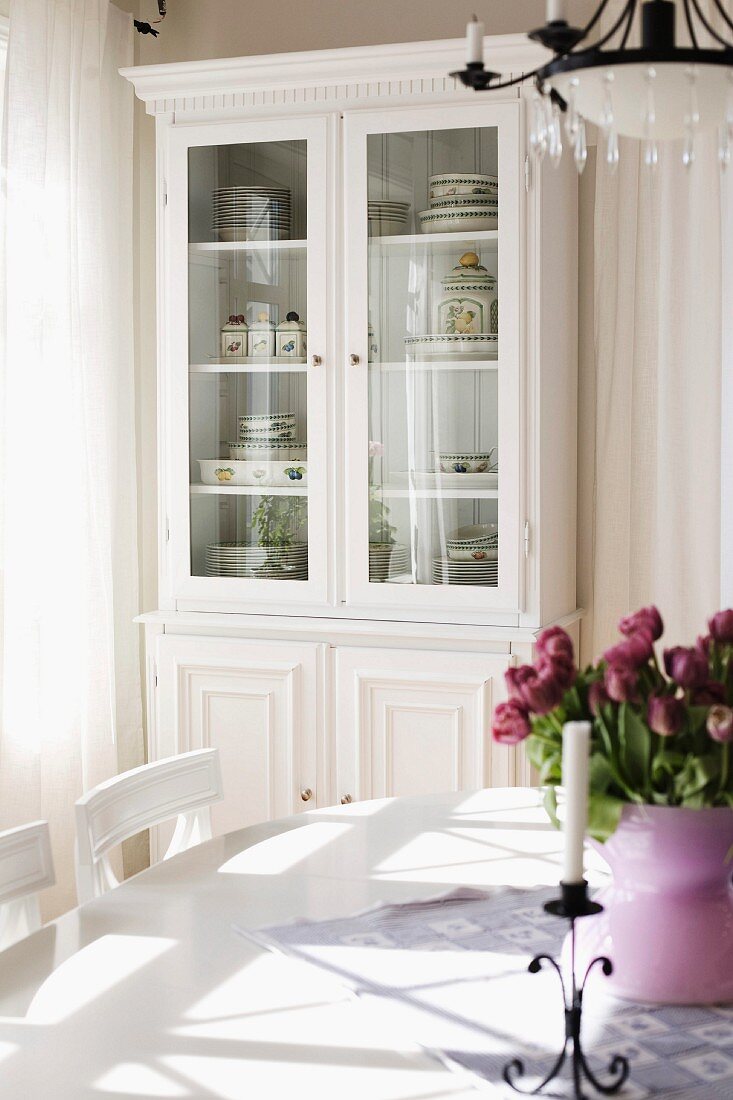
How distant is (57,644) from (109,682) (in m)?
0.21

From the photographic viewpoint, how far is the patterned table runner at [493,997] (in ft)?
3.62

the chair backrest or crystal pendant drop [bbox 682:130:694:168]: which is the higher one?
crystal pendant drop [bbox 682:130:694:168]

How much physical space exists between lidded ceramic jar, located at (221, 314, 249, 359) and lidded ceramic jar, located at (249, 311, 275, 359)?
0.02 metres

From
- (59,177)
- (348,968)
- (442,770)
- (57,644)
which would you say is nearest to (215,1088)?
(348,968)

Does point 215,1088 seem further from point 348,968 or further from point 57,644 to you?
point 57,644

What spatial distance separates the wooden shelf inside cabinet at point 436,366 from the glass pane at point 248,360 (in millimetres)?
211

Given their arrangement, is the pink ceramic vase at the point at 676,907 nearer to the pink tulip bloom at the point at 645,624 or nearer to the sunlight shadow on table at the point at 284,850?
the pink tulip bloom at the point at 645,624

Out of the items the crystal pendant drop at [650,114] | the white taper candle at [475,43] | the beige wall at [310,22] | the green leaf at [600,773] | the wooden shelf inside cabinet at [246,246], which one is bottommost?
the green leaf at [600,773]

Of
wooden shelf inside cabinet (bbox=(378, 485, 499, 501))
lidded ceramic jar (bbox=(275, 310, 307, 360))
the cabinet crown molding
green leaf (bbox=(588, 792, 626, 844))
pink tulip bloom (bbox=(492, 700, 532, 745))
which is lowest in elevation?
green leaf (bbox=(588, 792, 626, 844))

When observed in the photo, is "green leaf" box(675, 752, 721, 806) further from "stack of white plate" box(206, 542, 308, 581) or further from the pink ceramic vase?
"stack of white plate" box(206, 542, 308, 581)

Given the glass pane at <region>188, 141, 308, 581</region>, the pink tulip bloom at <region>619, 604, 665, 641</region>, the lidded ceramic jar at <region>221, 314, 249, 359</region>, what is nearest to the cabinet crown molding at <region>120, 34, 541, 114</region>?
the glass pane at <region>188, 141, 308, 581</region>

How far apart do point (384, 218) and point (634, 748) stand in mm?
1894

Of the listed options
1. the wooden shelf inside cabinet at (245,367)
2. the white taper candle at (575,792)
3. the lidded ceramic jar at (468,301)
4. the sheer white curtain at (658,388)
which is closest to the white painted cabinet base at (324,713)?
the sheer white curtain at (658,388)

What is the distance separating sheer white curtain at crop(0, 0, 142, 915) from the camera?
2.77m
